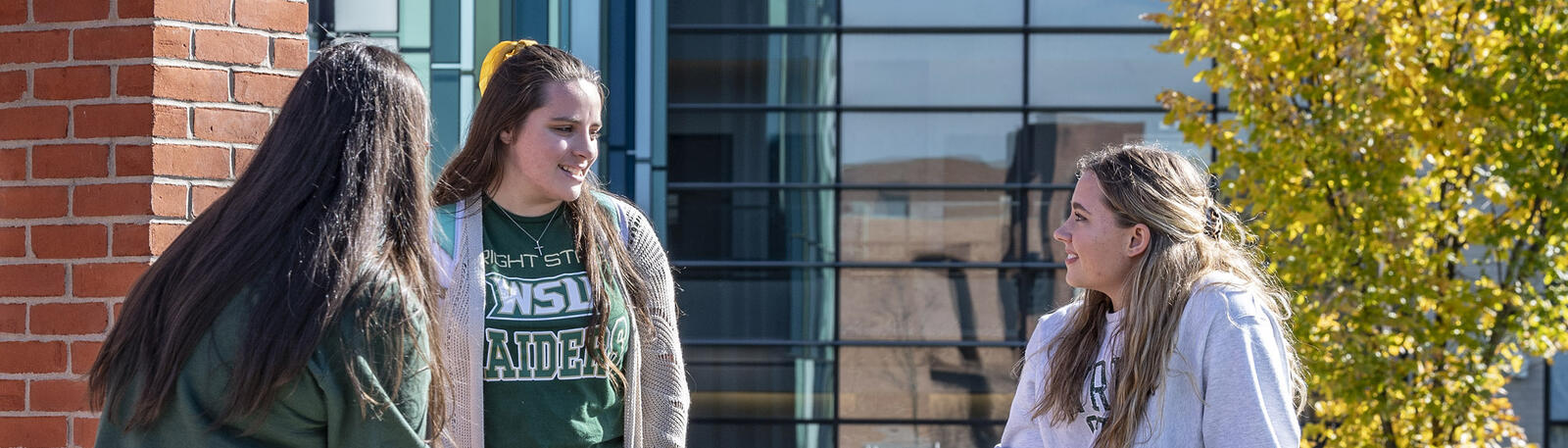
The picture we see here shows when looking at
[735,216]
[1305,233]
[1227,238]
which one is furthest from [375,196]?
[735,216]

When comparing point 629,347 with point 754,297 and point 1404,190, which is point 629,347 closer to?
point 1404,190

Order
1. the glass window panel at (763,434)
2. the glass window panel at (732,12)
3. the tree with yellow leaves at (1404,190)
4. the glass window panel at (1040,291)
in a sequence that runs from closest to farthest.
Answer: the tree with yellow leaves at (1404,190) → the glass window panel at (732,12) → the glass window panel at (1040,291) → the glass window panel at (763,434)

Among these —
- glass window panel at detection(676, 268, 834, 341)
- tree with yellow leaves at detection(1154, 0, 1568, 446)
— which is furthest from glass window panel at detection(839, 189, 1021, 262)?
tree with yellow leaves at detection(1154, 0, 1568, 446)

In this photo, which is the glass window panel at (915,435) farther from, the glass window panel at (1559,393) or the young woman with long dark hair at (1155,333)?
the young woman with long dark hair at (1155,333)

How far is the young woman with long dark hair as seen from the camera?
7.88 ft

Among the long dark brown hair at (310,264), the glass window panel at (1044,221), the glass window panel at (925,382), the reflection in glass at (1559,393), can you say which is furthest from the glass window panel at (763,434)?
the long dark brown hair at (310,264)

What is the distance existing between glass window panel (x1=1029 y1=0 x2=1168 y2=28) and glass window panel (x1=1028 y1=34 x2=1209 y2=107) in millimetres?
95

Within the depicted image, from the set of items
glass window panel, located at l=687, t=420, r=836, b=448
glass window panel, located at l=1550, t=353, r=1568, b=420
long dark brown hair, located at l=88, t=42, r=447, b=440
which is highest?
long dark brown hair, located at l=88, t=42, r=447, b=440

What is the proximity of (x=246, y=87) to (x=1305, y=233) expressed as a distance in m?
4.33

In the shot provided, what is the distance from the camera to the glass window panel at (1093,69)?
9.24 m

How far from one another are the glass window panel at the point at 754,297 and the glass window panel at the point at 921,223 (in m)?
0.34

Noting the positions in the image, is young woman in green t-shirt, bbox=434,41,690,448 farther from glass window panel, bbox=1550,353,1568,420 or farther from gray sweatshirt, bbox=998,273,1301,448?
glass window panel, bbox=1550,353,1568,420

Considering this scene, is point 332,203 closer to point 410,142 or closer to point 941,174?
point 410,142

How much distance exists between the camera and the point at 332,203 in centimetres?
166
